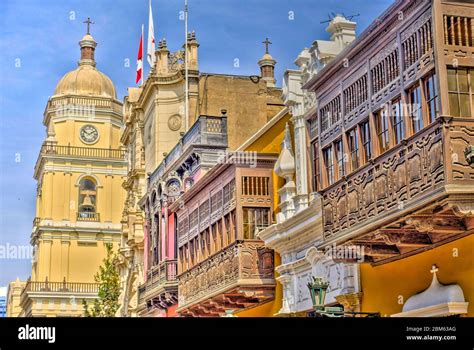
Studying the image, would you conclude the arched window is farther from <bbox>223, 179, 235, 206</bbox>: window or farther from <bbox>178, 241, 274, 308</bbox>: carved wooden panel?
<bbox>223, 179, 235, 206</bbox>: window

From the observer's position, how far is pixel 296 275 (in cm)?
2564

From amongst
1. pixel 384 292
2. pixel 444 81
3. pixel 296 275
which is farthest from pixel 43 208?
pixel 444 81

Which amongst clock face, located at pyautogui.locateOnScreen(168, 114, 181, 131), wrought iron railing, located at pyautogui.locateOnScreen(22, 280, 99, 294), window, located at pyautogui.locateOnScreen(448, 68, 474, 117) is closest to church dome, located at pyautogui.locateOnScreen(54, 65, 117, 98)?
wrought iron railing, located at pyautogui.locateOnScreen(22, 280, 99, 294)

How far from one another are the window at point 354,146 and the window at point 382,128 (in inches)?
36.6

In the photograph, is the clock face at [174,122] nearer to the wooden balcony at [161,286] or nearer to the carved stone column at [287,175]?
the wooden balcony at [161,286]

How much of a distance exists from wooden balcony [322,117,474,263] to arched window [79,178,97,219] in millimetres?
46689

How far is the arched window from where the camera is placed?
6606 cm

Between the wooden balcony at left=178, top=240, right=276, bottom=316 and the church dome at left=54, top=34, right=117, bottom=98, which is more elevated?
the church dome at left=54, top=34, right=117, bottom=98

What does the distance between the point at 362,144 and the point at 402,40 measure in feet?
8.76

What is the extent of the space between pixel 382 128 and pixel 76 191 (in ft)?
159

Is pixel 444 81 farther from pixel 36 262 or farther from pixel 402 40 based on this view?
pixel 36 262
